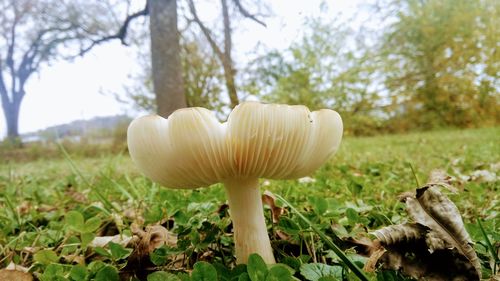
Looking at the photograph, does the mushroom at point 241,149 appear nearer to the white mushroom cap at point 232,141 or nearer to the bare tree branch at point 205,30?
the white mushroom cap at point 232,141

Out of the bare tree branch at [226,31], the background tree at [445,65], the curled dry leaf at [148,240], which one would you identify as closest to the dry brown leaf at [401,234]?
the curled dry leaf at [148,240]

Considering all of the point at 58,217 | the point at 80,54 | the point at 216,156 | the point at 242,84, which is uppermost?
the point at 80,54

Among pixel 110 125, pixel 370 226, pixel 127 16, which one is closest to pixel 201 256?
pixel 370 226

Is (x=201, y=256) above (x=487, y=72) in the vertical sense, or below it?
below

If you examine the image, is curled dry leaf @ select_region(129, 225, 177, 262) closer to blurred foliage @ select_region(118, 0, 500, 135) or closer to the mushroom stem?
the mushroom stem

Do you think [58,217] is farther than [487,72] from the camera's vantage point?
No

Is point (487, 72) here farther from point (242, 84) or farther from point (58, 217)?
point (58, 217)
